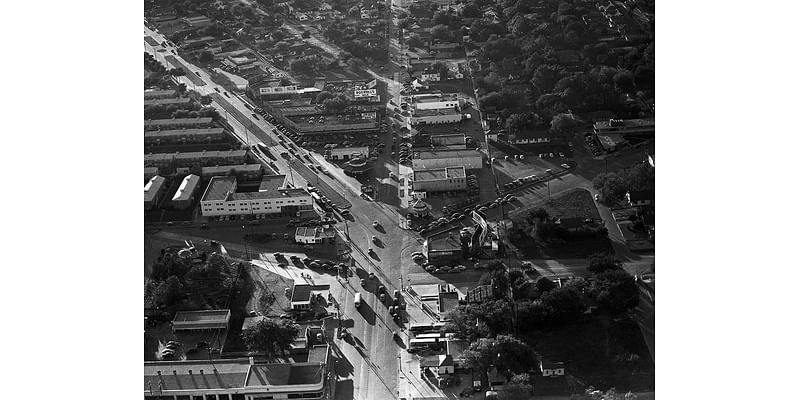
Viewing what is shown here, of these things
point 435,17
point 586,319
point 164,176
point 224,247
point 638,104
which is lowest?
point 586,319

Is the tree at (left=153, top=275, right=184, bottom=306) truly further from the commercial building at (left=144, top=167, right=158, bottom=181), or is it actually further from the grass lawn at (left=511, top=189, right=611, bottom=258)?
the grass lawn at (left=511, top=189, right=611, bottom=258)

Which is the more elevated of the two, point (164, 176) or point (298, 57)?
point (298, 57)

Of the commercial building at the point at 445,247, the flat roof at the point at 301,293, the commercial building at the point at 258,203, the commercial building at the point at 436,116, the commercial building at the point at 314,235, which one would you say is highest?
the commercial building at the point at 436,116

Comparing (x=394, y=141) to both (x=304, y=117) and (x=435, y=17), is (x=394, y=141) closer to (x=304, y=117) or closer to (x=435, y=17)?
(x=304, y=117)

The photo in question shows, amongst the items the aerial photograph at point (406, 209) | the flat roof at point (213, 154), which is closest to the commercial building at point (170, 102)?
the aerial photograph at point (406, 209)

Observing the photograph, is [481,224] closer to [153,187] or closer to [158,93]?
[153,187]

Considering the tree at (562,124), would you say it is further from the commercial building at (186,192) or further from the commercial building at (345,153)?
the commercial building at (186,192)

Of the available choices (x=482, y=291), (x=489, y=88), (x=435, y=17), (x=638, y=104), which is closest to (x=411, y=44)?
(x=435, y=17)
